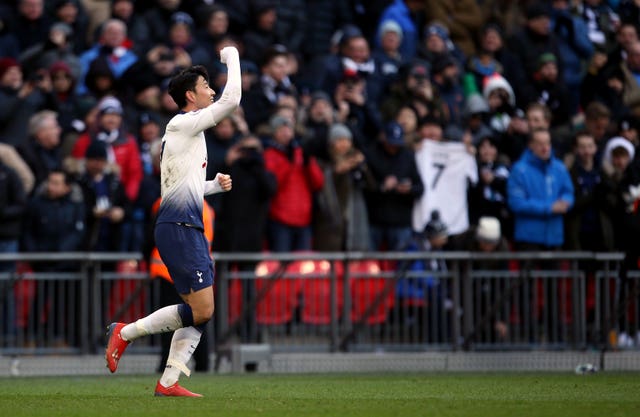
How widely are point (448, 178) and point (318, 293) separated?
115 inches

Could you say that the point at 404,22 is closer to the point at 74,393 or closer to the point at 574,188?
the point at 574,188

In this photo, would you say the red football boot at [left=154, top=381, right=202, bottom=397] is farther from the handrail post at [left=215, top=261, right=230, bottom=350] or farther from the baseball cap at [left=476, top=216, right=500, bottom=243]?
the baseball cap at [left=476, top=216, right=500, bottom=243]

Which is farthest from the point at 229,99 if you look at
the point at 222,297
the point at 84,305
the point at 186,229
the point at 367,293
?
the point at 367,293

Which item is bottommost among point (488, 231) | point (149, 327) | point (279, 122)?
point (149, 327)

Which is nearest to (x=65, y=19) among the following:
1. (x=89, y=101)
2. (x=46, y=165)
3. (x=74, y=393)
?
(x=89, y=101)

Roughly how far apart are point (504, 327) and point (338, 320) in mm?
2119

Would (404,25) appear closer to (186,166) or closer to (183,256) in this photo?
(186,166)

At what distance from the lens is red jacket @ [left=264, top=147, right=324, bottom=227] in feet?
65.9

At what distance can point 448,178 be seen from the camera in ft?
69.7

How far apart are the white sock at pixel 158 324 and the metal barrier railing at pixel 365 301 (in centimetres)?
651

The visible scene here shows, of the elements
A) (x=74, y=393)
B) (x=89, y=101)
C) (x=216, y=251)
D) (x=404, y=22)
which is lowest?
(x=74, y=393)

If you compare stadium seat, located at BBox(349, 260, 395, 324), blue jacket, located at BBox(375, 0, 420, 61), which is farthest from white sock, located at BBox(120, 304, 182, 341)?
blue jacket, located at BBox(375, 0, 420, 61)

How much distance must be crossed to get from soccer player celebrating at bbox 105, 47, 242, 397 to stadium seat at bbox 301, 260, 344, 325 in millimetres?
7016

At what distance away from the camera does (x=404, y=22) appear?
81.8 feet
